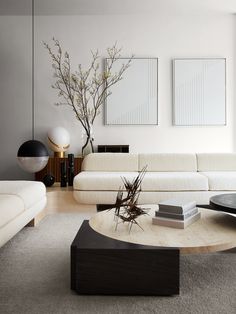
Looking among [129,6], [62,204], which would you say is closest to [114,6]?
[129,6]

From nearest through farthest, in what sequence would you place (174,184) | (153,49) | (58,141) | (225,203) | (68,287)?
(68,287), (225,203), (174,184), (58,141), (153,49)

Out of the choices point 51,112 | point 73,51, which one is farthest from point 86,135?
point 73,51

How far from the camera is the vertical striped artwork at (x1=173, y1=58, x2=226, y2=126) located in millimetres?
4992

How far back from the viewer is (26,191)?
2.77m

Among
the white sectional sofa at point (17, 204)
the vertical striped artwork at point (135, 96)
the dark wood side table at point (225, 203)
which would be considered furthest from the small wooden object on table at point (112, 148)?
the dark wood side table at point (225, 203)

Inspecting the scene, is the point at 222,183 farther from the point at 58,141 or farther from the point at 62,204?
the point at 58,141

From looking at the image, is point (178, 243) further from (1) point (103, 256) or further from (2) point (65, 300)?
(2) point (65, 300)

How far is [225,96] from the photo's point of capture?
5.00 m

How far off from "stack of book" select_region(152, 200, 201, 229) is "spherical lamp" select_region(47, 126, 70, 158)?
278 centimetres

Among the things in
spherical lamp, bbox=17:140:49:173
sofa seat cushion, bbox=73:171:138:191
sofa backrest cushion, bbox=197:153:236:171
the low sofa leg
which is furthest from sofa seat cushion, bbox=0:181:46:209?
sofa backrest cushion, bbox=197:153:236:171

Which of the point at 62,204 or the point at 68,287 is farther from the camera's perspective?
the point at 62,204

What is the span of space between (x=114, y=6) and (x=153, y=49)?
0.80m

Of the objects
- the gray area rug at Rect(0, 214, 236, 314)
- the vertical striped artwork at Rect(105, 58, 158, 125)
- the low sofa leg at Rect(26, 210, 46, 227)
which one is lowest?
the gray area rug at Rect(0, 214, 236, 314)

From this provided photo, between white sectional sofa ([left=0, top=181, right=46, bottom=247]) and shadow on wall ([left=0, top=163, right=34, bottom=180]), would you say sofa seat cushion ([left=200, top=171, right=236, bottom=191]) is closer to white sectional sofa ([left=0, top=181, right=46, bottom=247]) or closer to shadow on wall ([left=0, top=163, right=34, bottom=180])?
white sectional sofa ([left=0, top=181, right=46, bottom=247])
